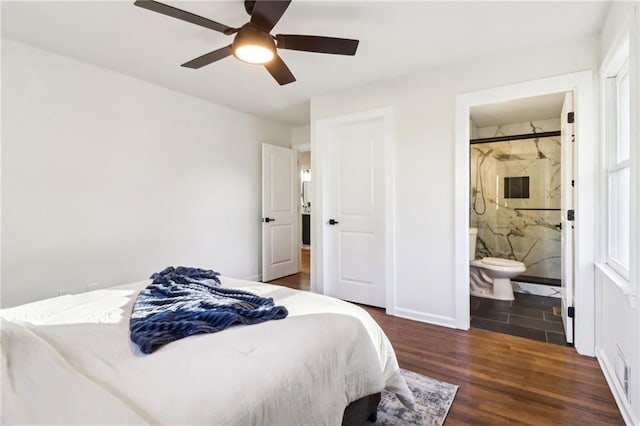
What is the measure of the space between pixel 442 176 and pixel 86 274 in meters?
3.30

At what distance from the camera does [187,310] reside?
1344mm

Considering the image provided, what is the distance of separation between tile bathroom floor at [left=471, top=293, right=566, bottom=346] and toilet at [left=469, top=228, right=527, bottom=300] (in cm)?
13

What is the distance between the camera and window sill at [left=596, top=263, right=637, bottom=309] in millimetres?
1490

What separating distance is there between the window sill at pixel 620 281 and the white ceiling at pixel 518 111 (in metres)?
1.98

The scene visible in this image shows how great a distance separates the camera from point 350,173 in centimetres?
352

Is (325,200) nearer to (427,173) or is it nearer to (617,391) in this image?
(427,173)

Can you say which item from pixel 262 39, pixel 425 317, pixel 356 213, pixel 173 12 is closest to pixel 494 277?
pixel 425 317

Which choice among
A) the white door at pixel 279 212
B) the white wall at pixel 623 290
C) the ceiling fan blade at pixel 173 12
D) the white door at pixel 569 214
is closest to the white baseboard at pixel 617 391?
the white wall at pixel 623 290

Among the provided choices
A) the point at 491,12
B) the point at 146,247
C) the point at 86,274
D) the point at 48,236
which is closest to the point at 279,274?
the point at 146,247

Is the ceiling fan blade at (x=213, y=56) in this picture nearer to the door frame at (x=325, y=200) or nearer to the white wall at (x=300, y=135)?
the door frame at (x=325, y=200)

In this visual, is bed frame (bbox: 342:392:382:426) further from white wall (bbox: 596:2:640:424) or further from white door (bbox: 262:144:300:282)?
white door (bbox: 262:144:300:282)

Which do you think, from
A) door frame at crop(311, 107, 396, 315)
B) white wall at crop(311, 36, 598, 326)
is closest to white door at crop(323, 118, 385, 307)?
door frame at crop(311, 107, 396, 315)

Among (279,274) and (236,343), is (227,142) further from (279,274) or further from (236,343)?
(236,343)

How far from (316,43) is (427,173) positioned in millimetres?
1634
